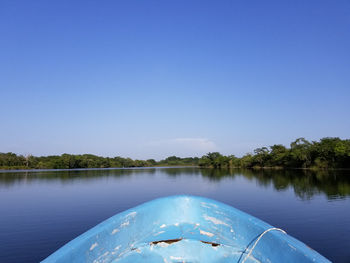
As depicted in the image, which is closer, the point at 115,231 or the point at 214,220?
the point at 115,231

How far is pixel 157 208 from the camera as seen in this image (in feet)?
8.70

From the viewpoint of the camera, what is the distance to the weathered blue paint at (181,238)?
2.06 meters

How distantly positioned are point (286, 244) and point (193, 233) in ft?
3.16

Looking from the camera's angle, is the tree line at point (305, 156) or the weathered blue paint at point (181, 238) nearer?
the weathered blue paint at point (181, 238)

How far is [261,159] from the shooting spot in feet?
247

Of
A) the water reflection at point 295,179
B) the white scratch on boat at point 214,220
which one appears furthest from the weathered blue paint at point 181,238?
the water reflection at point 295,179

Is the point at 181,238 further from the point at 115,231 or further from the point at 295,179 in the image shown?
the point at 295,179

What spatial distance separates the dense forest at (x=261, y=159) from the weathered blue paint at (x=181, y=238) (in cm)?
5289

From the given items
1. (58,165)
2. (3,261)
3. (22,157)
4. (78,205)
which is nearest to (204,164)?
(58,165)

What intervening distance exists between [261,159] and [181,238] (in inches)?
3141

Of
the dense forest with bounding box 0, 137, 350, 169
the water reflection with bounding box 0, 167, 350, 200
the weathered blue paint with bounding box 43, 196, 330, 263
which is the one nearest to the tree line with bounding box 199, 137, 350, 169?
the dense forest with bounding box 0, 137, 350, 169

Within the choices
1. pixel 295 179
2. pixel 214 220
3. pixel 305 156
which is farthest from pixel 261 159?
pixel 214 220

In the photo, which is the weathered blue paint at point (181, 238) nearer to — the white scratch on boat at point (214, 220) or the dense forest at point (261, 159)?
the white scratch on boat at point (214, 220)

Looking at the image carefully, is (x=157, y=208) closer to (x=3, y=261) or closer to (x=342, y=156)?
(x=3, y=261)
